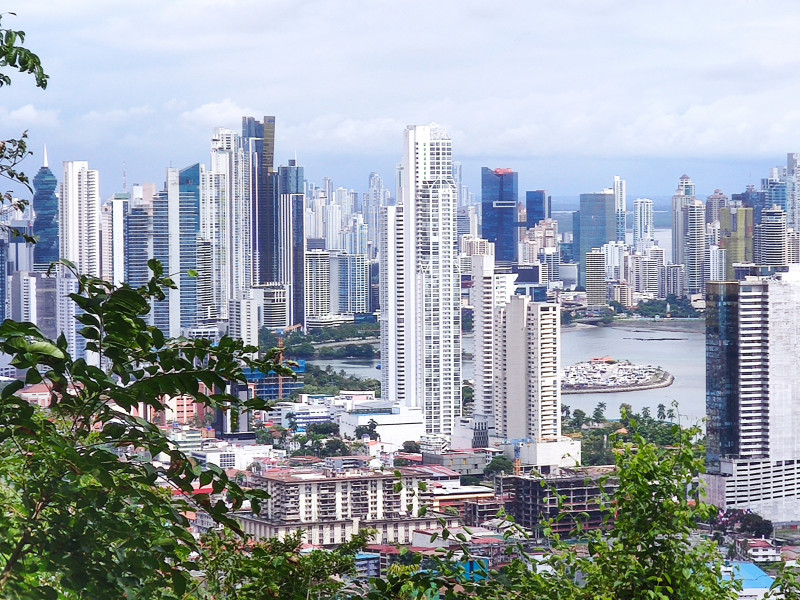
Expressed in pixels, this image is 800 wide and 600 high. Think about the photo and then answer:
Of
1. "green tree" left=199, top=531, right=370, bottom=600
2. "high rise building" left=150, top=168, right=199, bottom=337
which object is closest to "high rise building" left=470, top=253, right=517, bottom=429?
"high rise building" left=150, top=168, right=199, bottom=337

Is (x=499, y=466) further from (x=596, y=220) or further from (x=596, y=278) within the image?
(x=596, y=220)

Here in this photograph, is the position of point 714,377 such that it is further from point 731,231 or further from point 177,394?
point 177,394

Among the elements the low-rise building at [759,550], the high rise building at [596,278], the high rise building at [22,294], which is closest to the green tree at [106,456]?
the low-rise building at [759,550]

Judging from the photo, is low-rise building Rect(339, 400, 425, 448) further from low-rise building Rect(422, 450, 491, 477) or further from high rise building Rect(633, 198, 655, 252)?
high rise building Rect(633, 198, 655, 252)

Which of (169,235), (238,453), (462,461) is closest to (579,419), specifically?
(462,461)

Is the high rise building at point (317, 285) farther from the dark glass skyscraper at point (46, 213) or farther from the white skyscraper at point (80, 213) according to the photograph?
the dark glass skyscraper at point (46, 213)
